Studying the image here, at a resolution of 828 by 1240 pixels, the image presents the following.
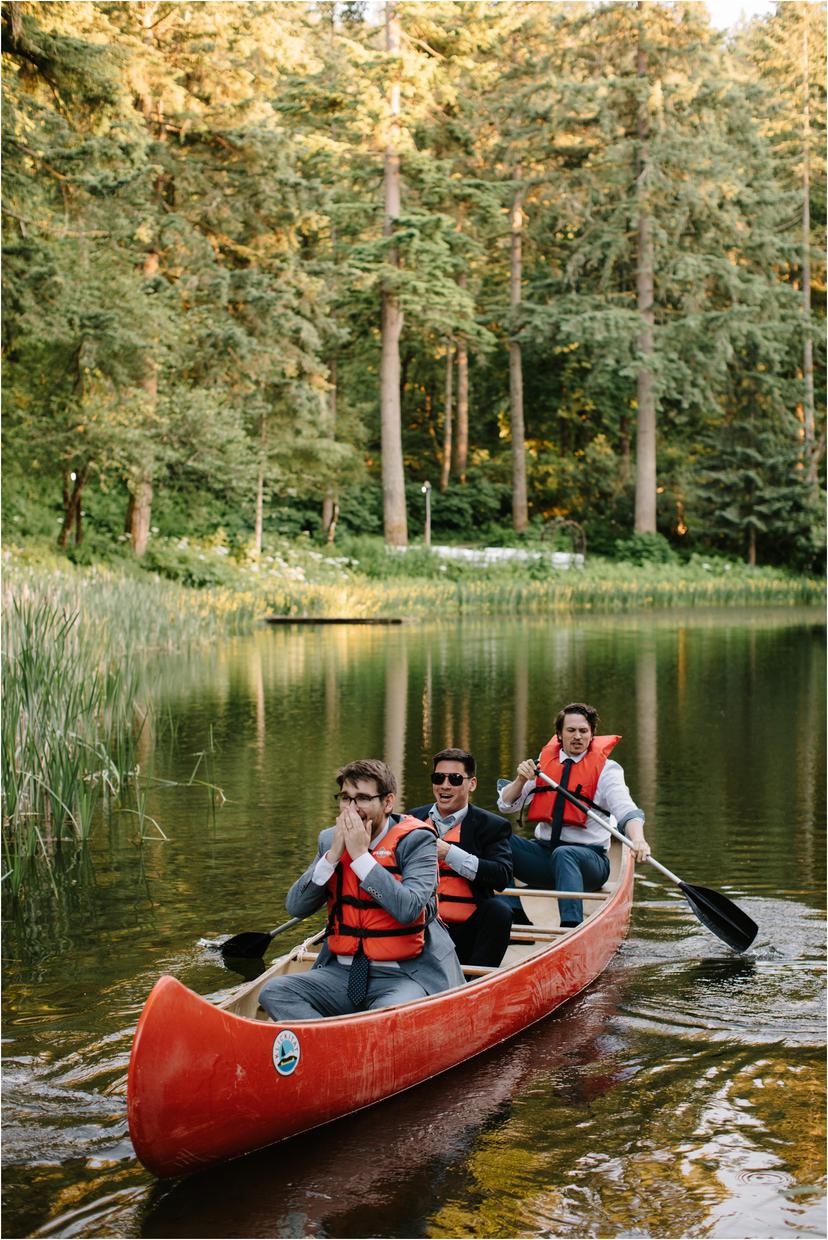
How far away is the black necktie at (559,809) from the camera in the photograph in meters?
7.30

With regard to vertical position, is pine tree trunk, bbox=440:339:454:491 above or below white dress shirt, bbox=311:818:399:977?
above

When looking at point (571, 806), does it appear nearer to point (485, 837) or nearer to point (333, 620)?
point (485, 837)

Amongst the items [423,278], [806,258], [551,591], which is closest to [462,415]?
[423,278]

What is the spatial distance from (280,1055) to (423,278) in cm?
3091

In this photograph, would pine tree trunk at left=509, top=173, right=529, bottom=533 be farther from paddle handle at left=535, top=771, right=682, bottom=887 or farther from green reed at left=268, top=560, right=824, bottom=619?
paddle handle at left=535, top=771, right=682, bottom=887

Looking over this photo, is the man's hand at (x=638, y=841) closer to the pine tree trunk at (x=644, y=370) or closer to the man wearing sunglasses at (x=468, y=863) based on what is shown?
the man wearing sunglasses at (x=468, y=863)

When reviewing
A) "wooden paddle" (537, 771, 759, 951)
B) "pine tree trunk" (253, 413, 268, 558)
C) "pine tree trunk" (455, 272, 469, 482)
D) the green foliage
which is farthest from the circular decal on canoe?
"pine tree trunk" (455, 272, 469, 482)

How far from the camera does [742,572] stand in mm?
36250

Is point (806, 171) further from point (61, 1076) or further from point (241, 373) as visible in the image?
point (61, 1076)

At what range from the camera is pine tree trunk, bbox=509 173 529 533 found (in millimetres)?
37994

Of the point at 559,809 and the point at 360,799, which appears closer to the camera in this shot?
the point at 360,799

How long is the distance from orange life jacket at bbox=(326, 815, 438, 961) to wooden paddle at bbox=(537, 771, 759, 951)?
6.08 ft

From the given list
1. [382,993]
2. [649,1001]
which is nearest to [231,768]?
[649,1001]

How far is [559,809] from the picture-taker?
7336 millimetres
